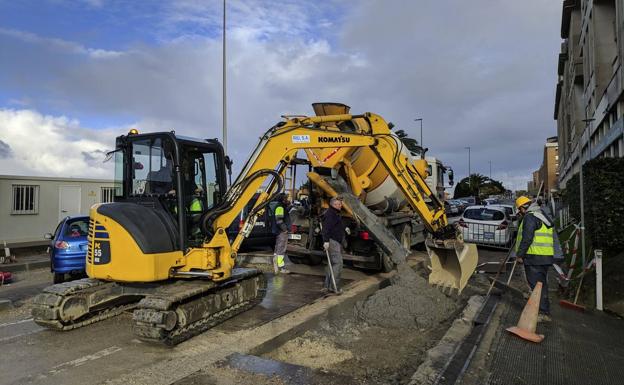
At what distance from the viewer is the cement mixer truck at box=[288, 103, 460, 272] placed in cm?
1009

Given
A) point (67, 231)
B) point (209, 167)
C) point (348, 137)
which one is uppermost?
point (348, 137)

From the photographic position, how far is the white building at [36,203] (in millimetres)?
17219

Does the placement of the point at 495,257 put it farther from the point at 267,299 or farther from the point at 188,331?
the point at 188,331

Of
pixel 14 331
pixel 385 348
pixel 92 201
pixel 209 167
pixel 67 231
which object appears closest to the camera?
pixel 385 348

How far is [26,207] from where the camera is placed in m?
17.9

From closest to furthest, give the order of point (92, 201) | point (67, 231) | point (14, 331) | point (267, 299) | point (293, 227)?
point (14, 331) → point (267, 299) → point (67, 231) → point (293, 227) → point (92, 201)

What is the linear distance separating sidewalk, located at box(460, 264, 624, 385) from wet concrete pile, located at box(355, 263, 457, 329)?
2.62ft

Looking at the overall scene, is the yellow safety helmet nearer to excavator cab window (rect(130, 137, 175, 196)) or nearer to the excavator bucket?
the excavator bucket

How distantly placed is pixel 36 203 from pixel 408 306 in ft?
52.9

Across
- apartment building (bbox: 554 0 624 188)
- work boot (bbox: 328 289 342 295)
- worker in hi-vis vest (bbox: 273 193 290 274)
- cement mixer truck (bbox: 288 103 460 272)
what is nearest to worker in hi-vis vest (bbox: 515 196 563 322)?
cement mixer truck (bbox: 288 103 460 272)

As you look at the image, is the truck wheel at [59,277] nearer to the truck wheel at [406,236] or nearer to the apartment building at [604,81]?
the truck wheel at [406,236]

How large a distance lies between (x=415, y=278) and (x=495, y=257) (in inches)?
310

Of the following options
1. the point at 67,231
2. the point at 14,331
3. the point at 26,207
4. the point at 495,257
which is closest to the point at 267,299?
the point at 14,331

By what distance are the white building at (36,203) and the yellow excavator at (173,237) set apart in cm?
1176
